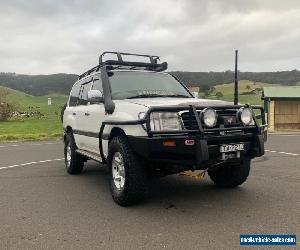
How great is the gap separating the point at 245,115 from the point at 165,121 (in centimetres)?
114

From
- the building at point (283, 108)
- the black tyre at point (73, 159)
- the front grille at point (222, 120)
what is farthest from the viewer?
the building at point (283, 108)

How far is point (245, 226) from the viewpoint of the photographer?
4473mm

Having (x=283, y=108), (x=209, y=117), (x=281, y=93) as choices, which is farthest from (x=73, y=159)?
(x=283, y=108)

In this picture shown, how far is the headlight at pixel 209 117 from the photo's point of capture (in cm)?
503

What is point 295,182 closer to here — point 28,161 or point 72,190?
point 72,190

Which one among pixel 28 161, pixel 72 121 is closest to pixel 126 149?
pixel 72 121

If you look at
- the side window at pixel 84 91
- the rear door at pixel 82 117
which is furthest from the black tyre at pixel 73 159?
the side window at pixel 84 91

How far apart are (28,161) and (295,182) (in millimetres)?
6804

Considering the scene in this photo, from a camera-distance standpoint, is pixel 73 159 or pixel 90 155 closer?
pixel 90 155

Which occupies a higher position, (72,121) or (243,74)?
(243,74)

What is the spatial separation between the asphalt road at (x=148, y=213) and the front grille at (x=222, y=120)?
111cm

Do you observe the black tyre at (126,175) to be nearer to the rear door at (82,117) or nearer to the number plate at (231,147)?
the number plate at (231,147)

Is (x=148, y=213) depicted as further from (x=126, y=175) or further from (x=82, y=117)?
(x=82, y=117)

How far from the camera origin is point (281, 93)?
24438mm
